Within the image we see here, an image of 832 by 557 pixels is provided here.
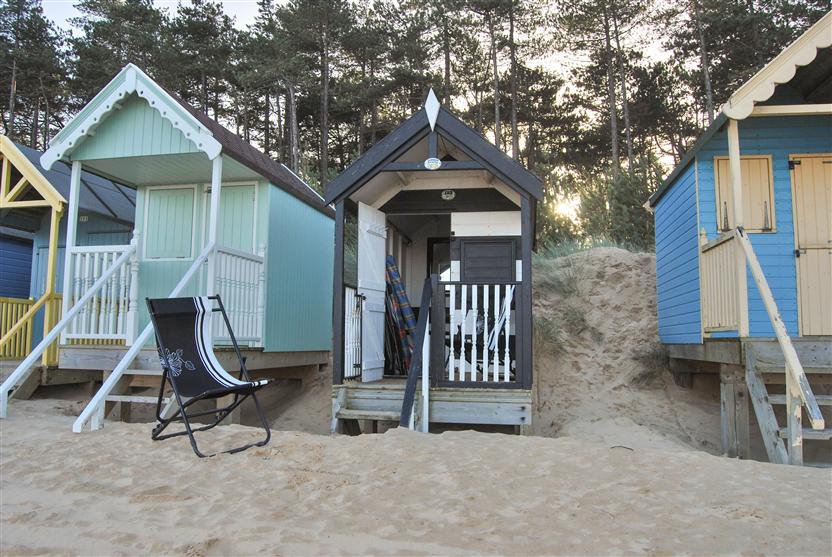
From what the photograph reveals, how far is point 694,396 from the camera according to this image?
28.1ft

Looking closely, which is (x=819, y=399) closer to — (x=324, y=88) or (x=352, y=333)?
(x=352, y=333)

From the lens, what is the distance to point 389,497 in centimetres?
370

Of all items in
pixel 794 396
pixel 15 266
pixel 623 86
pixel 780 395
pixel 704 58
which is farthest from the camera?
pixel 623 86

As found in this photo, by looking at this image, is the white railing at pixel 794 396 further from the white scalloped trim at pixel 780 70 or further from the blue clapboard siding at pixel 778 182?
the white scalloped trim at pixel 780 70

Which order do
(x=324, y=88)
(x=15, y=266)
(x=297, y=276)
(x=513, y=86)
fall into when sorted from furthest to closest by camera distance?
(x=324, y=88)
(x=513, y=86)
(x=15, y=266)
(x=297, y=276)

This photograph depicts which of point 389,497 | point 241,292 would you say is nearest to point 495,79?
point 241,292

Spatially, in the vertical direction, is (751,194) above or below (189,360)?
above

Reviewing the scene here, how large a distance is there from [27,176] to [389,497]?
8214 millimetres

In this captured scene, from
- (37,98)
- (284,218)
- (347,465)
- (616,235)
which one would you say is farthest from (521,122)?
(347,465)

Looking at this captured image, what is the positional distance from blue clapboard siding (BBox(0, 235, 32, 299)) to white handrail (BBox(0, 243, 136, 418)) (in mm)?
5119

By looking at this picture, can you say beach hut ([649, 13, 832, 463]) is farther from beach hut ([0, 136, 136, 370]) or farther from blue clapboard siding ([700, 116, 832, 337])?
beach hut ([0, 136, 136, 370])

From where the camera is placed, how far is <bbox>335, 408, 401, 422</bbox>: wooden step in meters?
6.52

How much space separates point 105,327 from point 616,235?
11.3 metres

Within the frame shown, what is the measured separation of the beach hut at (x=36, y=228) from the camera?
9.16 m
